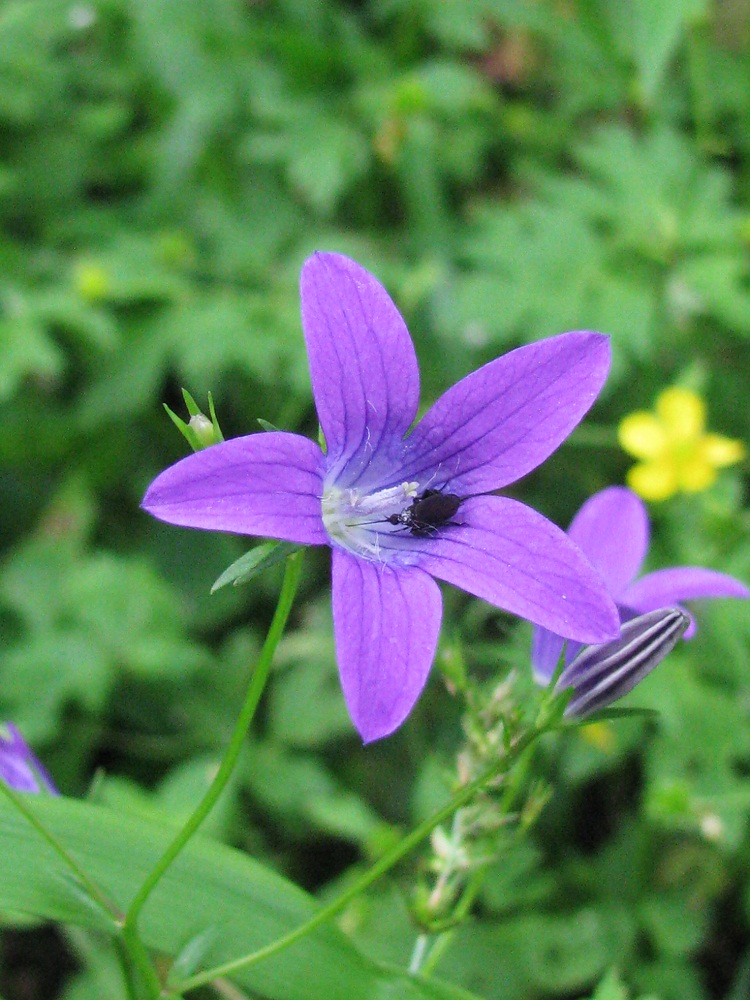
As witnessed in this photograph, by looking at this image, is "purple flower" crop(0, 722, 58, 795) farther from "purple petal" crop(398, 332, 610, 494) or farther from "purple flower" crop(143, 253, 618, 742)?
"purple petal" crop(398, 332, 610, 494)

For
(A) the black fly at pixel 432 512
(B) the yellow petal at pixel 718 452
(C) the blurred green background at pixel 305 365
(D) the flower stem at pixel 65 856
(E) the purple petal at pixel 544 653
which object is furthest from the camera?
(B) the yellow petal at pixel 718 452

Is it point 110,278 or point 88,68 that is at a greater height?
point 88,68

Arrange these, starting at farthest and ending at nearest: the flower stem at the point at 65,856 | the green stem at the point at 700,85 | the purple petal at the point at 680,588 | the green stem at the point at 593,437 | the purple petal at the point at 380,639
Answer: the green stem at the point at 700,85 → the green stem at the point at 593,437 → the purple petal at the point at 680,588 → the flower stem at the point at 65,856 → the purple petal at the point at 380,639

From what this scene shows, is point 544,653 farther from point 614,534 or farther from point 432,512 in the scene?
point 432,512

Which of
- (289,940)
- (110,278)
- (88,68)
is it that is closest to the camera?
(289,940)

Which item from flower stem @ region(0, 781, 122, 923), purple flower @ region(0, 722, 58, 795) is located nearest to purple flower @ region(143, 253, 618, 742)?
flower stem @ region(0, 781, 122, 923)

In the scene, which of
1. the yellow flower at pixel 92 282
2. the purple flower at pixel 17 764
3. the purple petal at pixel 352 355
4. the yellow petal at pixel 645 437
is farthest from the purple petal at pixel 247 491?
the yellow flower at pixel 92 282

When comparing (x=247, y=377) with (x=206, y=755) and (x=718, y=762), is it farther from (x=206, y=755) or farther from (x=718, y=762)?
(x=718, y=762)

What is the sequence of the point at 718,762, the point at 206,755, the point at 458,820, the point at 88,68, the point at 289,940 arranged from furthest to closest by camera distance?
the point at 88,68
the point at 206,755
the point at 718,762
the point at 458,820
the point at 289,940

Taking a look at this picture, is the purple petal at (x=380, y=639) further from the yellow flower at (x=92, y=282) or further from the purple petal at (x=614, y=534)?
the yellow flower at (x=92, y=282)

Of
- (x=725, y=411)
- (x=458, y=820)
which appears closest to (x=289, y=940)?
(x=458, y=820)
